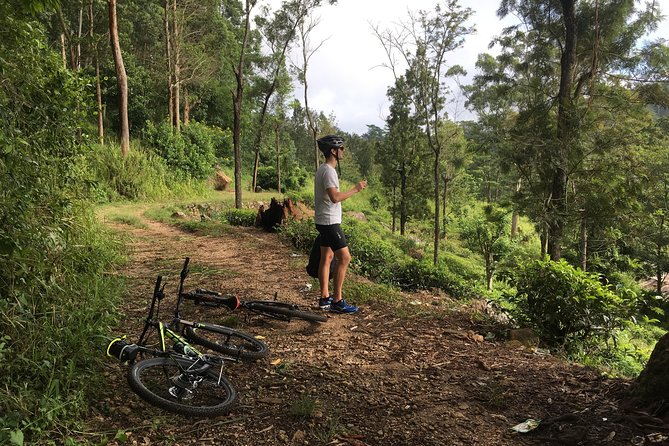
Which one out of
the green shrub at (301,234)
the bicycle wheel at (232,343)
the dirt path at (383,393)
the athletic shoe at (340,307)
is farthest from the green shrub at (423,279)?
the bicycle wheel at (232,343)

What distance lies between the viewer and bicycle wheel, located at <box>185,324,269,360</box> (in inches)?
133

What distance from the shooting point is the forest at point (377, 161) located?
9.97 ft

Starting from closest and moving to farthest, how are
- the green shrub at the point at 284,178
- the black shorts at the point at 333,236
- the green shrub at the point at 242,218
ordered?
the black shorts at the point at 333,236, the green shrub at the point at 242,218, the green shrub at the point at 284,178

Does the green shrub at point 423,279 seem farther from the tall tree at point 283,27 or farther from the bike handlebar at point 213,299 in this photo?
the tall tree at point 283,27

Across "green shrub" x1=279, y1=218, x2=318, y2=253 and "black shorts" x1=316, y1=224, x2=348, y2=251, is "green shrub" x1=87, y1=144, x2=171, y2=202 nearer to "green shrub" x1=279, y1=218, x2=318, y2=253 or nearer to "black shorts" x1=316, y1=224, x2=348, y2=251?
"green shrub" x1=279, y1=218, x2=318, y2=253

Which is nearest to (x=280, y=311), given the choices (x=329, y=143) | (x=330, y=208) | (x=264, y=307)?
(x=264, y=307)

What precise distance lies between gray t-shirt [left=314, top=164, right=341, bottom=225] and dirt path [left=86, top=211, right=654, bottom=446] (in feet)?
3.60

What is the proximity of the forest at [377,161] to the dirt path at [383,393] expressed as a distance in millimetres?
343

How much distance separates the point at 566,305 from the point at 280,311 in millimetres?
2862

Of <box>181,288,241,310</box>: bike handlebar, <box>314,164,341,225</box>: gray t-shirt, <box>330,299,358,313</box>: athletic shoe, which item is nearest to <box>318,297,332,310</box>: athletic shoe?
<box>330,299,358,313</box>: athletic shoe

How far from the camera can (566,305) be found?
4.20 metres

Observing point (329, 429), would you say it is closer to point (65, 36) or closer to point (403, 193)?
point (403, 193)

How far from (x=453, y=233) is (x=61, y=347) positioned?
29.7 m

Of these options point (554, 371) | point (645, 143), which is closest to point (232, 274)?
point (554, 371)
